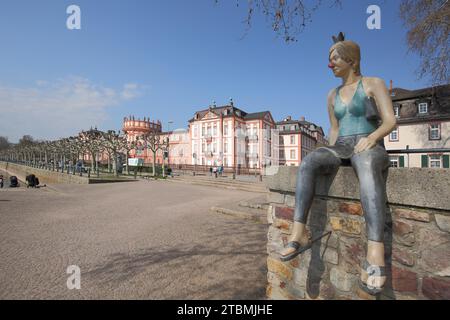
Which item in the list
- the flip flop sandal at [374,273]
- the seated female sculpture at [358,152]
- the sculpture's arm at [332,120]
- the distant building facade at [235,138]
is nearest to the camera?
the flip flop sandal at [374,273]

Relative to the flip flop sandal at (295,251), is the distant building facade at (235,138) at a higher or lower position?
higher

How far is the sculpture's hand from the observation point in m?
2.06

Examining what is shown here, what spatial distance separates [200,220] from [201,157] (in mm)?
42373

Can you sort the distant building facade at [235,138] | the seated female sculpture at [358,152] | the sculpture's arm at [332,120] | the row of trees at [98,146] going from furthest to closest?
the distant building facade at [235,138]
the row of trees at [98,146]
the sculpture's arm at [332,120]
the seated female sculpture at [358,152]

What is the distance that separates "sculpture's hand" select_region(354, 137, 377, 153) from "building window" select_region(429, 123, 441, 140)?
86.1 feet

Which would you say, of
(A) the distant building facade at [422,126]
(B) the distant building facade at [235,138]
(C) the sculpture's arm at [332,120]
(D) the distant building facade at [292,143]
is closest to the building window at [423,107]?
(A) the distant building facade at [422,126]

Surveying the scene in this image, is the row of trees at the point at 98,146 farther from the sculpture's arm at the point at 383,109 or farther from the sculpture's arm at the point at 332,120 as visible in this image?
the sculpture's arm at the point at 383,109

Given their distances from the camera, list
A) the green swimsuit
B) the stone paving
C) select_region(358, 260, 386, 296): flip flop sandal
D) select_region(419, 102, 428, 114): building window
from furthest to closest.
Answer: select_region(419, 102, 428, 114): building window < the stone paving < the green swimsuit < select_region(358, 260, 386, 296): flip flop sandal

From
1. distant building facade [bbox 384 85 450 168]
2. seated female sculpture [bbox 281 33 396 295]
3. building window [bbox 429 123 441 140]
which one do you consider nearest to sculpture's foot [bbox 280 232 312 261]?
seated female sculpture [bbox 281 33 396 295]

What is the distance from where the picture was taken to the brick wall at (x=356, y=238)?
6.23 feet

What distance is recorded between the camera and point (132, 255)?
5.05 m

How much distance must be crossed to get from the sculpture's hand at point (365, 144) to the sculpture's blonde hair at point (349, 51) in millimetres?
822

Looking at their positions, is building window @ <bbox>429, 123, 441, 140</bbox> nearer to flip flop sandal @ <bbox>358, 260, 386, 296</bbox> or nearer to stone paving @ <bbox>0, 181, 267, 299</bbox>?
stone paving @ <bbox>0, 181, 267, 299</bbox>

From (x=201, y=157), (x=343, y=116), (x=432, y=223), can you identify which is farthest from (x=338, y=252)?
(x=201, y=157)
